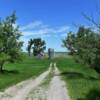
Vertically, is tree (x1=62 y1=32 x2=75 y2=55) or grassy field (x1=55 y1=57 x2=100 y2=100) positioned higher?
tree (x1=62 y1=32 x2=75 y2=55)

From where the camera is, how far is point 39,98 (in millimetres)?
23062

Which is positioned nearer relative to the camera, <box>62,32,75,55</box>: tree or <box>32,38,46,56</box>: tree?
<box>62,32,75,55</box>: tree

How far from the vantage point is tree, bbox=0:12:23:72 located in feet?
180

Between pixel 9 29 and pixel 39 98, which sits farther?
pixel 9 29

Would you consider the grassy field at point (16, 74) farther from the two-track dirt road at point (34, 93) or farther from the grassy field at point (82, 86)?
the grassy field at point (82, 86)

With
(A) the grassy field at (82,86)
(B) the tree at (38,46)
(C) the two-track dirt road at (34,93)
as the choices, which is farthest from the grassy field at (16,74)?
(B) the tree at (38,46)

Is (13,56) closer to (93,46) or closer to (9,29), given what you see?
(9,29)

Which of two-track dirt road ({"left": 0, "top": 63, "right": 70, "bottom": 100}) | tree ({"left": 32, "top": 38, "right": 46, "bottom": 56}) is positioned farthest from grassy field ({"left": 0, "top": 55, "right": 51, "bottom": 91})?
tree ({"left": 32, "top": 38, "right": 46, "bottom": 56})

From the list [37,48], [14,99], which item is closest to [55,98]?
[14,99]

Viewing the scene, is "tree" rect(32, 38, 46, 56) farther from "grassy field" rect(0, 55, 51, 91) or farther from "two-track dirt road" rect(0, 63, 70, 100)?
"two-track dirt road" rect(0, 63, 70, 100)

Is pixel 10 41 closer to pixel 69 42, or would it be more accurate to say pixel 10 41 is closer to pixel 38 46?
pixel 69 42

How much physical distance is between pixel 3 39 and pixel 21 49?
2.99 metres

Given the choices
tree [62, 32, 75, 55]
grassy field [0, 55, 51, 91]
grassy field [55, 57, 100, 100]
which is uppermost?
tree [62, 32, 75, 55]

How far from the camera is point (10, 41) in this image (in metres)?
55.3
